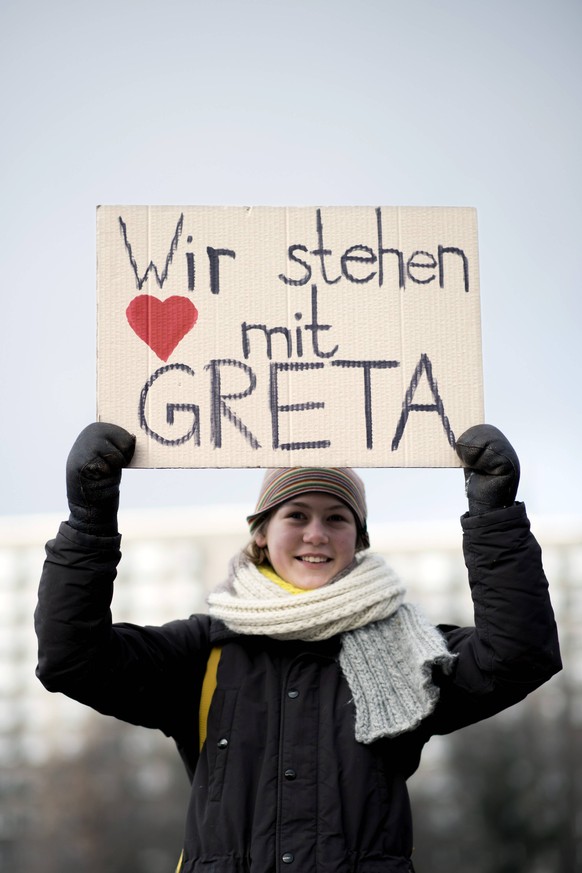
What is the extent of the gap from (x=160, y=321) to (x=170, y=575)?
190ft

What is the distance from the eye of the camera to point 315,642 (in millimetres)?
3061

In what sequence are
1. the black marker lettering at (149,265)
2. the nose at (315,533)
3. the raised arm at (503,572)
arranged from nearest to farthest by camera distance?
the raised arm at (503,572), the black marker lettering at (149,265), the nose at (315,533)

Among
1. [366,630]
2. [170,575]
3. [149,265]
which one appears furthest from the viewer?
[170,575]

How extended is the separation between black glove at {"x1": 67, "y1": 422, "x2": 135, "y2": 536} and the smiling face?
551 mm

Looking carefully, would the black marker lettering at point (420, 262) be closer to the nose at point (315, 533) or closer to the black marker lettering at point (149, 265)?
the black marker lettering at point (149, 265)

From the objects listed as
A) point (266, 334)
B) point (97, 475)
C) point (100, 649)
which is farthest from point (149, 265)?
point (100, 649)

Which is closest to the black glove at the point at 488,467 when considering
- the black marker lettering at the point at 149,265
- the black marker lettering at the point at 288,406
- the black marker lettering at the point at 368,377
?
the black marker lettering at the point at 368,377

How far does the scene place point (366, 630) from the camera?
3107 millimetres

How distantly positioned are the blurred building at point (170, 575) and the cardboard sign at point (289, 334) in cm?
4162

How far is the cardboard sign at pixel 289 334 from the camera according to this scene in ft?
9.39

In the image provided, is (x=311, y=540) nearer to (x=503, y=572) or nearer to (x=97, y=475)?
(x=503, y=572)

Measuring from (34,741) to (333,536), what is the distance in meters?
44.6

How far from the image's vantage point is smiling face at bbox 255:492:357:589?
3.15 m

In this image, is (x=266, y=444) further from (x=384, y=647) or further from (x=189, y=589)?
(x=189, y=589)
